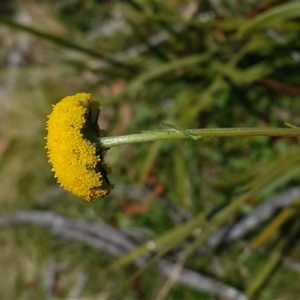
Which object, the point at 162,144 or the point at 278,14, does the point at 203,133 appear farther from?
the point at 162,144

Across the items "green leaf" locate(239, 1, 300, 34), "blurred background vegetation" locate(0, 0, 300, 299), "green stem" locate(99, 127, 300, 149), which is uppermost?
"green stem" locate(99, 127, 300, 149)

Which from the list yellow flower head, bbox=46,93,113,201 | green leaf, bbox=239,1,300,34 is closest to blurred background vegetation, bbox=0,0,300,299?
green leaf, bbox=239,1,300,34

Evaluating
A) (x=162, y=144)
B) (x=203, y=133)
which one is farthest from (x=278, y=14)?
(x=162, y=144)

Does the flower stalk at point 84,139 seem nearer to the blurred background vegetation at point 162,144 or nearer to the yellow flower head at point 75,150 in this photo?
the yellow flower head at point 75,150

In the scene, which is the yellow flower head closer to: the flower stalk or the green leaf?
the flower stalk

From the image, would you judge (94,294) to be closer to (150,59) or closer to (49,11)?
(150,59)

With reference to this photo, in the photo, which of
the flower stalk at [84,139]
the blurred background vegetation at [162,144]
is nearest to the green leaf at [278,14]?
the blurred background vegetation at [162,144]
